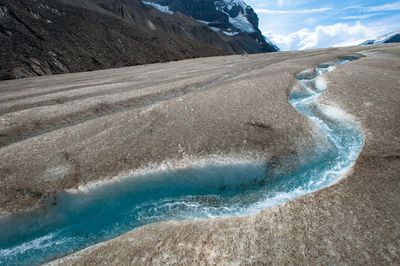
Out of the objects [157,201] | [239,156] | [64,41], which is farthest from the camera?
[64,41]

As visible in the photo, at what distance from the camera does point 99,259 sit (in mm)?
3346

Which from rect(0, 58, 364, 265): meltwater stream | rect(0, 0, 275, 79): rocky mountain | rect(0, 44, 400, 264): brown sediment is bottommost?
rect(0, 58, 364, 265): meltwater stream

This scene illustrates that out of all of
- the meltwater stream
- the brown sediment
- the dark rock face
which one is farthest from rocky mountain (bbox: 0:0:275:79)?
the meltwater stream

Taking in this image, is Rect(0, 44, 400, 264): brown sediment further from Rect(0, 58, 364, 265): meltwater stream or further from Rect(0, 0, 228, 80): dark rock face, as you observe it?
Rect(0, 0, 228, 80): dark rock face

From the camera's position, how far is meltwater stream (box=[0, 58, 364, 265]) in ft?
13.7

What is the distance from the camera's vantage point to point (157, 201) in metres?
4.84

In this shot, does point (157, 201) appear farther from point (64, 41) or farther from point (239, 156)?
point (64, 41)

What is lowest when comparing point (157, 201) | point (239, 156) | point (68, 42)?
point (157, 201)

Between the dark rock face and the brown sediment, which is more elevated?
the dark rock face

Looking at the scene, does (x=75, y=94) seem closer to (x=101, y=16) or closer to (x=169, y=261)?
(x=169, y=261)

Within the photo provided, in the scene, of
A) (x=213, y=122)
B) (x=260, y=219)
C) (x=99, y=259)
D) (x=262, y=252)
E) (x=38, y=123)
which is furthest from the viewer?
(x=38, y=123)

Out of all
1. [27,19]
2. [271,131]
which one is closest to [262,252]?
[271,131]

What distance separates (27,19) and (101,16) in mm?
23092

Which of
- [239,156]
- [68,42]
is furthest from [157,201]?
[68,42]
